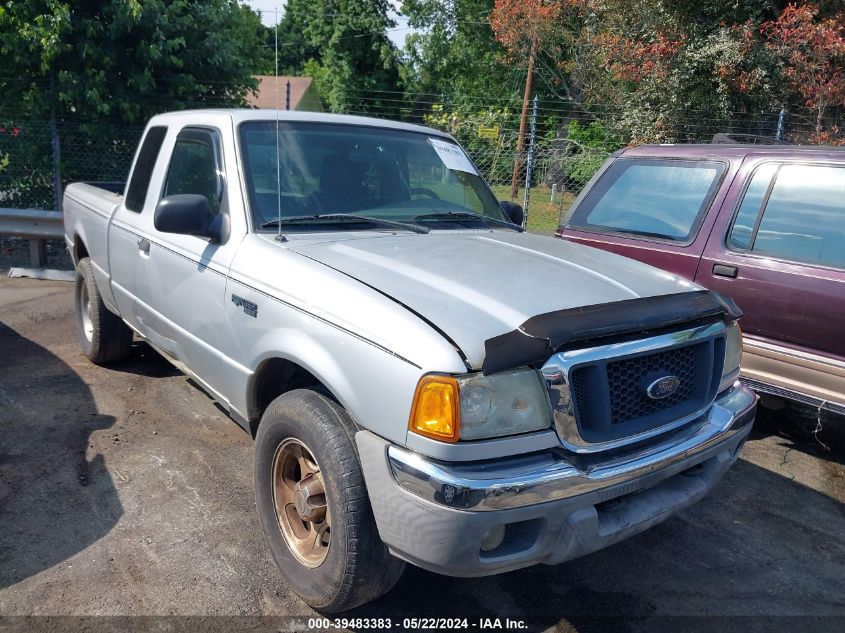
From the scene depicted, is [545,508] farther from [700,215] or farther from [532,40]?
[532,40]

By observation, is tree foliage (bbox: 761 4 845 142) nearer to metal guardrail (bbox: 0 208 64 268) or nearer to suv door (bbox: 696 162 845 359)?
suv door (bbox: 696 162 845 359)

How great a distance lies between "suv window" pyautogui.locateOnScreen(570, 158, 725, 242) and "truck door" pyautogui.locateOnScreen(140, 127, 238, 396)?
2793 millimetres

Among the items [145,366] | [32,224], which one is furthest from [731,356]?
[32,224]

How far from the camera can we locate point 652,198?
4855 millimetres

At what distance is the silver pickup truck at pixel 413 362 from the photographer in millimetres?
2162

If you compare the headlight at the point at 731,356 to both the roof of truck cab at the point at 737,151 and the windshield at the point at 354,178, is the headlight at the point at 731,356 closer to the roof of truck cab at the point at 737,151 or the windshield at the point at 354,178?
the windshield at the point at 354,178

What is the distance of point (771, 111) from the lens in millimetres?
12641

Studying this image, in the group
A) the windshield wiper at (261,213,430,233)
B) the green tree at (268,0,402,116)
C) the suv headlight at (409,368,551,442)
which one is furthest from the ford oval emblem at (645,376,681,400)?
the green tree at (268,0,402,116)

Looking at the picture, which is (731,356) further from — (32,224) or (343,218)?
(32,224)

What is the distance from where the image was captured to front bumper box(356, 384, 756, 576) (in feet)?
6.92

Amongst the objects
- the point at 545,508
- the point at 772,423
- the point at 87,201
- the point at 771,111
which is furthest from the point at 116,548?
the point at 771,111

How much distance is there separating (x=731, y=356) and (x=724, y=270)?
59.4 inches

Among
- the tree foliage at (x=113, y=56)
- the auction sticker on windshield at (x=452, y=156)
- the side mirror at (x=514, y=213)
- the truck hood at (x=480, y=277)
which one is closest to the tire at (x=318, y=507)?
the truck hood at (x=480, y=277)

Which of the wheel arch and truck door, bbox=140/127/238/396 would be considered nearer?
the wheel arch
